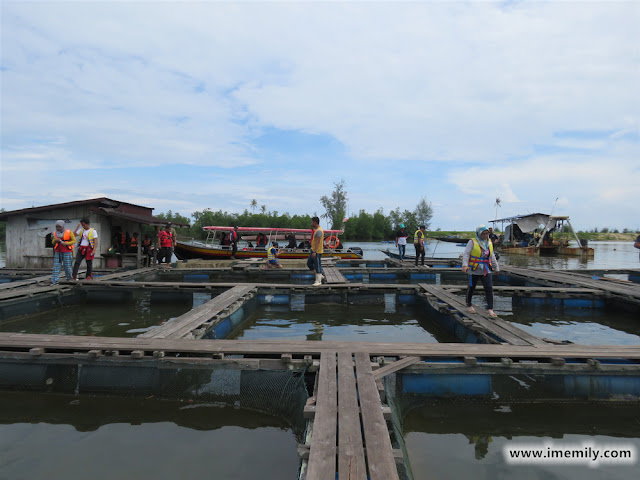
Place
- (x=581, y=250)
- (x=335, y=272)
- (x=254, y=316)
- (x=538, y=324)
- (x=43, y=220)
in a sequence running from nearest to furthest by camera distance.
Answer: (x=538, y=324) → (x=254, y=316) → (x=335, y=272) → (x=43, y=220) → (x=581, y=250)

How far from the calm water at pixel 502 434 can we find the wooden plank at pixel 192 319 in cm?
365

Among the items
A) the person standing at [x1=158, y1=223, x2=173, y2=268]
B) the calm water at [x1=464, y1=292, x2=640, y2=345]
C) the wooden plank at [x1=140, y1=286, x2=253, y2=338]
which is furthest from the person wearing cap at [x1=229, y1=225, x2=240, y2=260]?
the calm water at [x1=464, y1=292, x2=640, y2=345]

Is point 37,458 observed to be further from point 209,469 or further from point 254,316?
point 254,316

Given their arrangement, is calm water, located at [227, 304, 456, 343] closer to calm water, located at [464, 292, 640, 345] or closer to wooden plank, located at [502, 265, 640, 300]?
calm water, located at [464, 292, 640, 345]

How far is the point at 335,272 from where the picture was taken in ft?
42.1

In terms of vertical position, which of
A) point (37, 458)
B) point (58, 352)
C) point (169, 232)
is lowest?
point (37, 458)

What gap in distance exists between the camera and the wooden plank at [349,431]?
2.45 metres

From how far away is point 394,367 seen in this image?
4.37m

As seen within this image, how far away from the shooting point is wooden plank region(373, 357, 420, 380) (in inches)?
163

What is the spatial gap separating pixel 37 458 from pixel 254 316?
5.91 meters

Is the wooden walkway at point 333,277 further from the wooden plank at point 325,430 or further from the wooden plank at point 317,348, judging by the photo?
the wooden plank at point 325,430

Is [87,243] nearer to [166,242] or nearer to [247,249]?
[166,242]

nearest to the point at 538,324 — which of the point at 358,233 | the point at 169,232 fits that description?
the point at 169,232

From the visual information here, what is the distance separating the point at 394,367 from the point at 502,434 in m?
1.30
